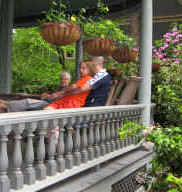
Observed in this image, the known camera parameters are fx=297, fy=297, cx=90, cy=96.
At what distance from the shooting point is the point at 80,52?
9.05 metres

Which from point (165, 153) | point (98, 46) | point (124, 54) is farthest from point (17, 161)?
point (124, 54)

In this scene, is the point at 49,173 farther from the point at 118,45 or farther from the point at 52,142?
the point at 118,45

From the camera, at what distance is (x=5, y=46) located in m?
8.38

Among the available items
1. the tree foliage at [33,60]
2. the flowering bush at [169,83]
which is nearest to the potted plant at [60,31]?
the flowering bush at [169,83]

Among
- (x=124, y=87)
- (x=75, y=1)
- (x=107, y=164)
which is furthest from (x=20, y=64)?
Answer: (x=107, y=164)

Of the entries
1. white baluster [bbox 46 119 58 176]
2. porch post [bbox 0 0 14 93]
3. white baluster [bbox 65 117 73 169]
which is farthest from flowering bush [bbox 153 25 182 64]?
white baluster [bbox 46 119 58 176]

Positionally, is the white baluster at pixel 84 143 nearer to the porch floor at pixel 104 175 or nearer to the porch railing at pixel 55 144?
the porch railing at pixel 55 144

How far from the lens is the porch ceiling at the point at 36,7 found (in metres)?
7.31

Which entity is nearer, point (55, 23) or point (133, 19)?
point (55, 23)

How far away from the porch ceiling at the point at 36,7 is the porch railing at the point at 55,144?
139 inches

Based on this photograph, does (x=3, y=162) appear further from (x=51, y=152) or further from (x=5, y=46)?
(x=5, y=46)

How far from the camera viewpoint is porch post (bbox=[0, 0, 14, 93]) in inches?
328

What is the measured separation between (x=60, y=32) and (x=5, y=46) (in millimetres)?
4597

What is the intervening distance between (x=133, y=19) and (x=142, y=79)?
246 cm
